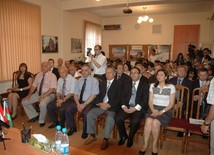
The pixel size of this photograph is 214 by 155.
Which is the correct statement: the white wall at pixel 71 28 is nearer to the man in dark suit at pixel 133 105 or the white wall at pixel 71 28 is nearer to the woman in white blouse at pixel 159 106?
the man in dark suit at pixel 133 105

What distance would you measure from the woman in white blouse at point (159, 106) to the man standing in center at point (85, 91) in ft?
3.41

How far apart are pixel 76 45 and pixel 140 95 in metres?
5.01

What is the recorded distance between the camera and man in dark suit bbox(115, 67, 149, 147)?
2.93 metres

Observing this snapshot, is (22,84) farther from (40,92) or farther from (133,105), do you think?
(133,105)

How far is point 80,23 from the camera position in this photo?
25.2ft

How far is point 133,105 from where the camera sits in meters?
3.23

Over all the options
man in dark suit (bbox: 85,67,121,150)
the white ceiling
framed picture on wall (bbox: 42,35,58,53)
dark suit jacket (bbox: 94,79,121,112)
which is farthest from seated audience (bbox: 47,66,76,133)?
the white ceiling

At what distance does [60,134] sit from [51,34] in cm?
499

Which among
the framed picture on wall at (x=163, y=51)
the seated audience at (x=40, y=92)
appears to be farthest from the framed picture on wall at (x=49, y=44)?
the framed picture on wall at (x=163, y=51)

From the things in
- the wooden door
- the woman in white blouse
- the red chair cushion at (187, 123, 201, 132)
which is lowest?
the red chair cushion at (187, 123, 201, 132)

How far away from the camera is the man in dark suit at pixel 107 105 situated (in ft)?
9.73

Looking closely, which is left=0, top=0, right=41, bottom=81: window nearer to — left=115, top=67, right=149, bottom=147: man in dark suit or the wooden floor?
the wooden floor

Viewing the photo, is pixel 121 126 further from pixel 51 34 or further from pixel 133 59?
pixel 133 59

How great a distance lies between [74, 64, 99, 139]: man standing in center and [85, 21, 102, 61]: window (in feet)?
16.0
